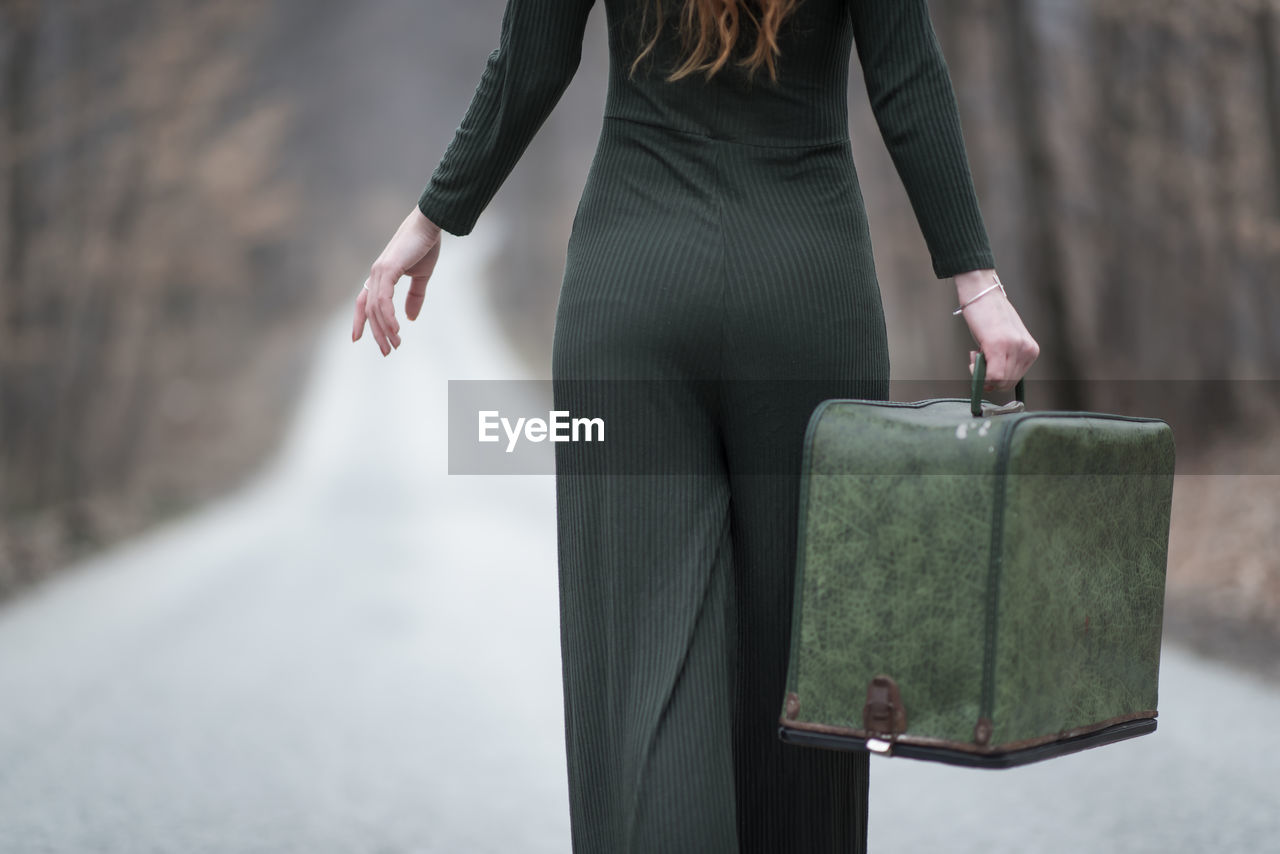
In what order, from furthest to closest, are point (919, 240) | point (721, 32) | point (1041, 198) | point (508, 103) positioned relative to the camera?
point (919, 240)
point (1041, 198)
point (508, 103)
point (721, 32)

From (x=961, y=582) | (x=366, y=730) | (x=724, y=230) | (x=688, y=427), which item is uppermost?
(x=724, y=230)

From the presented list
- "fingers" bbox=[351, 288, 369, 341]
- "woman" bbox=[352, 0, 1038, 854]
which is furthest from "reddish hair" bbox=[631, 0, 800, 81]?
"fingers" bbox=[351, 288, 369, 341]

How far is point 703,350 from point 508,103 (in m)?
0.44

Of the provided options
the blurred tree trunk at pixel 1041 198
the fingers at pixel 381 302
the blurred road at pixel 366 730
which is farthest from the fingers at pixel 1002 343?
the blurred tree trunk at pixel 1041 198

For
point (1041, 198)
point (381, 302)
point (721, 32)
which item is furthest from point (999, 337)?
point (1041, 198)

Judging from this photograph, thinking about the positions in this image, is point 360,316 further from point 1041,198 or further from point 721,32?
point 1041,198

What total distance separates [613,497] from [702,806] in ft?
1.27

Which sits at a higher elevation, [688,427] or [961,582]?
[688,427]

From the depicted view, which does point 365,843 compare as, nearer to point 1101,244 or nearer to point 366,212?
point 1101,244

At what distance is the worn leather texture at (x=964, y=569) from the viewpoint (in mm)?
1581

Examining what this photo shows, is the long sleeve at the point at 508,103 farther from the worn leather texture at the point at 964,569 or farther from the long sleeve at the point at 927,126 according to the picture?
the worn leather texture at the point at 964,569

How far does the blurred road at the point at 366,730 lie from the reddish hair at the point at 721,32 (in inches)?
95.3

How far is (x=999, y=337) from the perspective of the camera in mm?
1727

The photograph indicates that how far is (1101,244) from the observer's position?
13.8 metres
